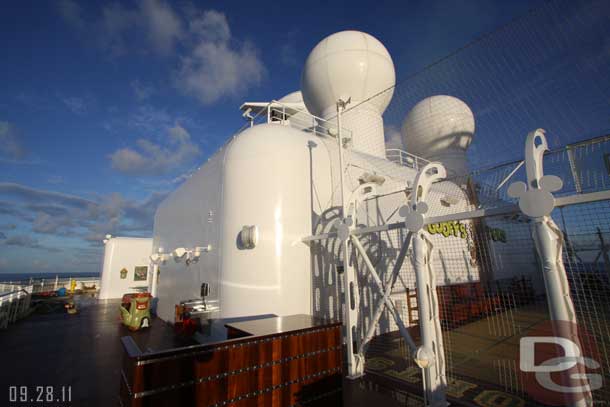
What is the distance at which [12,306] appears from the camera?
11.5 meters

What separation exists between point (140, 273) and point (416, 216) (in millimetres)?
20344

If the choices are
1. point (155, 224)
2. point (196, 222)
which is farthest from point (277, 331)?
point (155, 224)

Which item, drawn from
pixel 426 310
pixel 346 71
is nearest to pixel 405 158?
pixel 346 71

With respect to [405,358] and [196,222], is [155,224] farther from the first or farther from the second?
[405,358]

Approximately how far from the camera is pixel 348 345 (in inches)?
217

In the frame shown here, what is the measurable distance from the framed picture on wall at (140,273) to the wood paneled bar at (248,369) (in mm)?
18247

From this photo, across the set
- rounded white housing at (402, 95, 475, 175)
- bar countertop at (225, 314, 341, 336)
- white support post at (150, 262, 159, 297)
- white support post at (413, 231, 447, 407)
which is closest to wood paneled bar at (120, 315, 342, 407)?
bar countertop at (225, 314, 341, 336)

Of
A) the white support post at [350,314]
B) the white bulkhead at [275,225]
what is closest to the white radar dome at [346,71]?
the white bulkhead at [275,225]

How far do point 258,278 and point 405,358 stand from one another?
3718 mm

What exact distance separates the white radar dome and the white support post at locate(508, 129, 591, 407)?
10.1 metres

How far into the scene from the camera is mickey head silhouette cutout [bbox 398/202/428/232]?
4.69m

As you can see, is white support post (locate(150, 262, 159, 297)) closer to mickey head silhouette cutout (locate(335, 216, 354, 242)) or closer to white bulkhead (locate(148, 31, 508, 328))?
white bulkhead (locate(148, 31, 508, 328))

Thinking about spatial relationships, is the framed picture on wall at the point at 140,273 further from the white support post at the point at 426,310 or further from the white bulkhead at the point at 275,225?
the white support post at the point at 426,310

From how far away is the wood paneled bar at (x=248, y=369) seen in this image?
9.41 feet
